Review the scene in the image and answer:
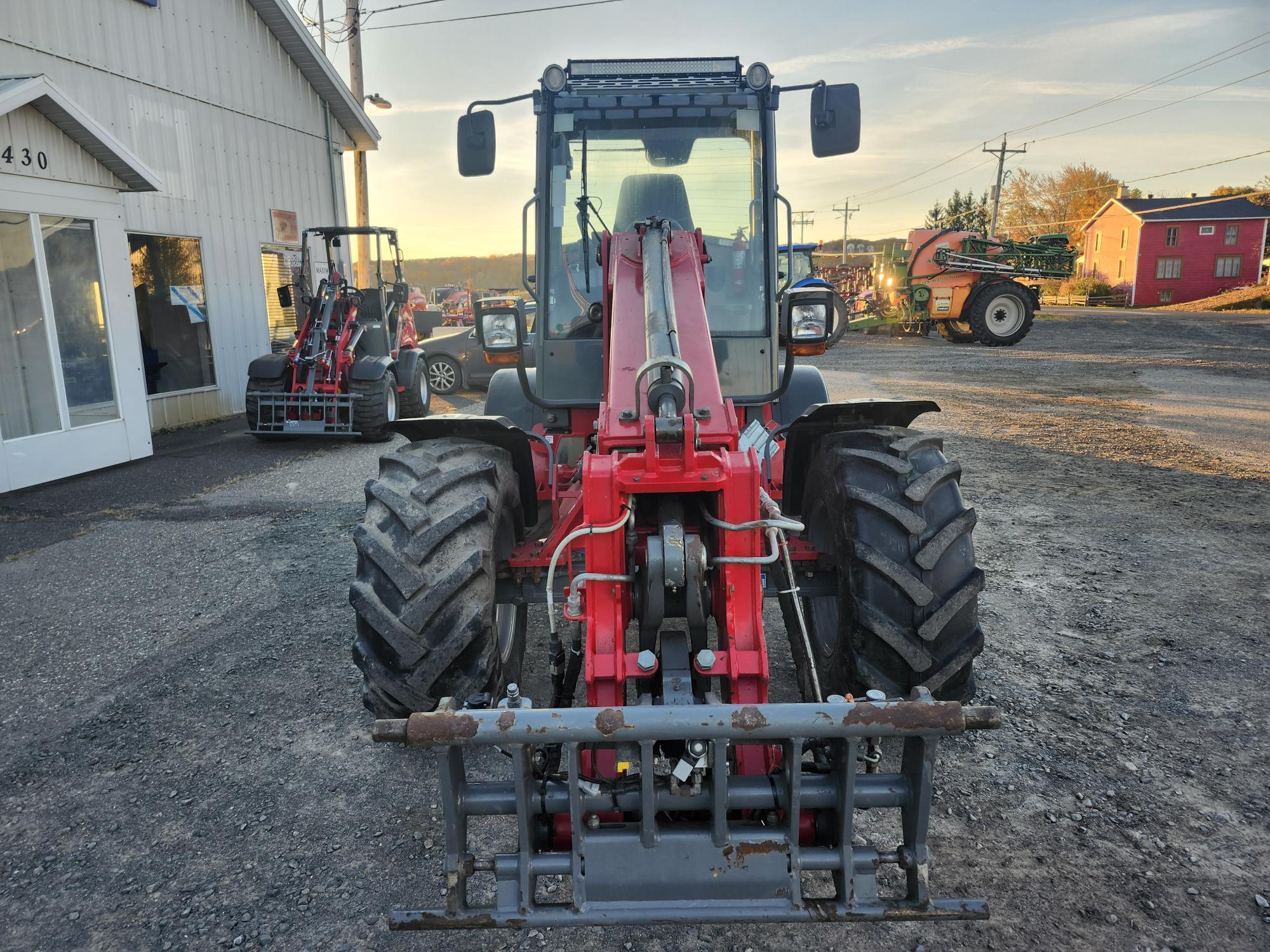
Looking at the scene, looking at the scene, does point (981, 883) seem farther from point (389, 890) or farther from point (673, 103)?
point (673, 103)

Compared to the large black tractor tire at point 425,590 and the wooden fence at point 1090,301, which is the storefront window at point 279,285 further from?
the wooden fence at point 1090,301

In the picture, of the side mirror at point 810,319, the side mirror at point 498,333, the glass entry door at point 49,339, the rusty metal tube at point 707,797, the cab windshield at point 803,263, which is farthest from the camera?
the cab windshield at point 803,263


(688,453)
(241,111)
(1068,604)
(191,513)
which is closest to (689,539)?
(688,453)

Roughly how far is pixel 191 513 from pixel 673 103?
5714 mm

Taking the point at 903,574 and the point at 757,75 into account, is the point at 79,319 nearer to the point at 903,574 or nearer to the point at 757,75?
the point at 757,75

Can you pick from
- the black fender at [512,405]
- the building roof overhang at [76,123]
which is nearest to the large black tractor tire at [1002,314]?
the building roof overhang at [76,123]

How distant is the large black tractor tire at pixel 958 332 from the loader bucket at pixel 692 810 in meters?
22.9

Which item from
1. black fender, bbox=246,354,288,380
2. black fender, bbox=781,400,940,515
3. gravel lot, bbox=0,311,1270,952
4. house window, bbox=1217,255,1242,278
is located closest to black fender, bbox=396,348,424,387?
black fender, bbox=246,354,288,380

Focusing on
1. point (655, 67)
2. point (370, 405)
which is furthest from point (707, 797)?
point (370, 405)

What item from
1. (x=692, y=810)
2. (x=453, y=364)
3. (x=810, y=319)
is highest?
(x=810, y=319)

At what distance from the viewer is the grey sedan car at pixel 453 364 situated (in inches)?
607

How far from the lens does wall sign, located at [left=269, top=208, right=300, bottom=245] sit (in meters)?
14.5

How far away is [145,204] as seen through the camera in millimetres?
11609

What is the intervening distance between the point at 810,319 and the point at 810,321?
0.06 feet
